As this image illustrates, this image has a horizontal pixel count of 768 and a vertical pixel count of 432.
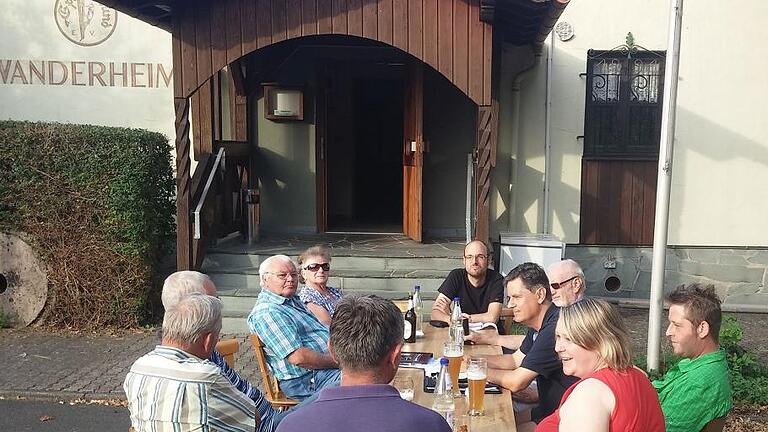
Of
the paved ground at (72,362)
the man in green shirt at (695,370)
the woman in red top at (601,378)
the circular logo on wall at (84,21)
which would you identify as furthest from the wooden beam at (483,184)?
the circular logo on wall at (84,21)

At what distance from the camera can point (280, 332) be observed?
3547 mm

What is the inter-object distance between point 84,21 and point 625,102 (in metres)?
6.73

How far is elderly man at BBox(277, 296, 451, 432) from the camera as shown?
5.74 feet

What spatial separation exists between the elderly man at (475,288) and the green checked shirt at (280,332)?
134 cm

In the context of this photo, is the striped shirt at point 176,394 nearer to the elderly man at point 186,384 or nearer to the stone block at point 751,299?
the elderly man at point 186,384

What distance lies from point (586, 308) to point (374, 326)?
80 centimetres

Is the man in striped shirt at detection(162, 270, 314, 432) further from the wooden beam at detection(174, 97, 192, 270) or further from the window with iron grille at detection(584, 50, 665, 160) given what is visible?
the window with iron grille at detection(584, 50, 665, 160)

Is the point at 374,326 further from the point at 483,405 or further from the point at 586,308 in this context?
the point at 483,405

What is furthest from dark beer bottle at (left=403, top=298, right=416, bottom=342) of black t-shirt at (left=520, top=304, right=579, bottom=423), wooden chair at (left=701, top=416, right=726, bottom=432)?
wooden chair at (left=701, top=416, right=726, bottom=432)

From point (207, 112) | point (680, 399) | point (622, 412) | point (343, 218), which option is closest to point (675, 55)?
point (680, 399)

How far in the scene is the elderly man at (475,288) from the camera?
4.84 meters

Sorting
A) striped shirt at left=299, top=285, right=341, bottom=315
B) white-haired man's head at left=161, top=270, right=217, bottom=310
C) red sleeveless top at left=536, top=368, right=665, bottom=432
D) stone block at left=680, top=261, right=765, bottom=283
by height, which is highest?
white-haired man's head at left=161, top=270, right=217, bottom=310

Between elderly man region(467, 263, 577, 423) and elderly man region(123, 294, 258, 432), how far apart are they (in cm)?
123

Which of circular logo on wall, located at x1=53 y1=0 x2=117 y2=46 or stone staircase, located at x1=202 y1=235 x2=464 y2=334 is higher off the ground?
circular logo on wall, located at x1=53 y1=0 x2=117 y2=46
